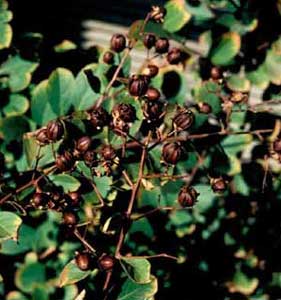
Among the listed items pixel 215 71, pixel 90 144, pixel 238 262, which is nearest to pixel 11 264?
pixel 90 144

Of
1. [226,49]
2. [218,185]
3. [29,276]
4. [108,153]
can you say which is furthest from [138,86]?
[29,276]

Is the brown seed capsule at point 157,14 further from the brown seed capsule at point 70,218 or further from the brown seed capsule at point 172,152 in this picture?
the brown seed capsule at point 70,218

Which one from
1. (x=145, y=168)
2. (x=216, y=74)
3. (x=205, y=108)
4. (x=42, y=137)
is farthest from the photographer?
(x=216, y=74)

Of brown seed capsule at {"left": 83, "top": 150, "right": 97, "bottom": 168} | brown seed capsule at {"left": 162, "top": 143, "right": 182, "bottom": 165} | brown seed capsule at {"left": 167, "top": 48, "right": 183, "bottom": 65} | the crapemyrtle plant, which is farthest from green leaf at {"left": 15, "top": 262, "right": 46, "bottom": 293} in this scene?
brown seed capsule at {"left": 167, "top": 48, "right": 183, "bottom": 65}

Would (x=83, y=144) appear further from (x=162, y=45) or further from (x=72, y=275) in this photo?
(x=162, y=45)

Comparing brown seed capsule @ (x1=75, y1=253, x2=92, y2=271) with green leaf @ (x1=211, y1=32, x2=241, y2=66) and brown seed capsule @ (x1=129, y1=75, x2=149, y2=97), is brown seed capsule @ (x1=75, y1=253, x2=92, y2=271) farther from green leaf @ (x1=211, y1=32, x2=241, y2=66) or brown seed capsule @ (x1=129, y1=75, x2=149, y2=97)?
green leaf @ (x1=211, y1=32, x2=241, y2=66)

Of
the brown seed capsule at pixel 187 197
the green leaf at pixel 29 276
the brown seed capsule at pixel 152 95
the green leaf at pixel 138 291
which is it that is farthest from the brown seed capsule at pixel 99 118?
the green leaf at pixel 29 276

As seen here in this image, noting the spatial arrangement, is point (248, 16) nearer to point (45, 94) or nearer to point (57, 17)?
point (45, 94)
